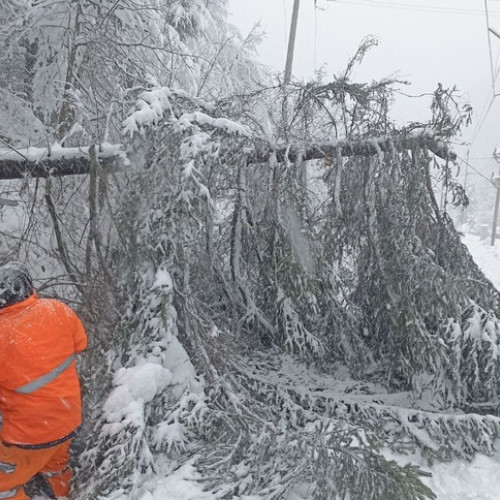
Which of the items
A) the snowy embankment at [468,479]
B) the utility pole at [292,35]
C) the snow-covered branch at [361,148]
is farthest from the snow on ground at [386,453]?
the utility pole at [292,35]

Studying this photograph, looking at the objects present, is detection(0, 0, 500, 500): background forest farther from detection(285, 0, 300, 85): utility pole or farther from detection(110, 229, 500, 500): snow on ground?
detection(285, 0, 300, 85): utility pole

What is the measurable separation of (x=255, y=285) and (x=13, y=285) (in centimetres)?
245

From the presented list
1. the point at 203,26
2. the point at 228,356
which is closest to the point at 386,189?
the point at 228,356

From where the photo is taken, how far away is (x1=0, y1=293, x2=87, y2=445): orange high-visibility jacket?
2396mm

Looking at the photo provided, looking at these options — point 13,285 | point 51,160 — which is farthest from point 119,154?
point 13,285

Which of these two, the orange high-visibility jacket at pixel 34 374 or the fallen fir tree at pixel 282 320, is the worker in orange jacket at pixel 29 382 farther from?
the fallen fir tree at pixel 282 320

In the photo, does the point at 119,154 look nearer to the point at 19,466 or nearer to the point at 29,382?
the point at 29,382

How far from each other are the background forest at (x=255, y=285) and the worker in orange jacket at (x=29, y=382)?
0.91ft

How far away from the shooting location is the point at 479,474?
9.98 feet

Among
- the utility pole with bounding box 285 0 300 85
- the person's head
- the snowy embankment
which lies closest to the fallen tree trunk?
the person's head

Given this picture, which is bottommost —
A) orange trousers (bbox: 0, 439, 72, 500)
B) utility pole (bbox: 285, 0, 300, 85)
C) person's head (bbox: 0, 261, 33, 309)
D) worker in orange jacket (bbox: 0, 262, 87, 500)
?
orange trousers (bbox: 0, 439, 72, 500)

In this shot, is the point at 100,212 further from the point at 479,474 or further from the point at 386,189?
the point at 479,474

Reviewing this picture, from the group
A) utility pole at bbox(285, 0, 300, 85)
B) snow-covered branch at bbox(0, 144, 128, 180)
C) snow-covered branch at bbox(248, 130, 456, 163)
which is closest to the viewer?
snow-covered branch at bbox(0, 144, 128, 180)

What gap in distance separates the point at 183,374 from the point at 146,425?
1.33 ft
